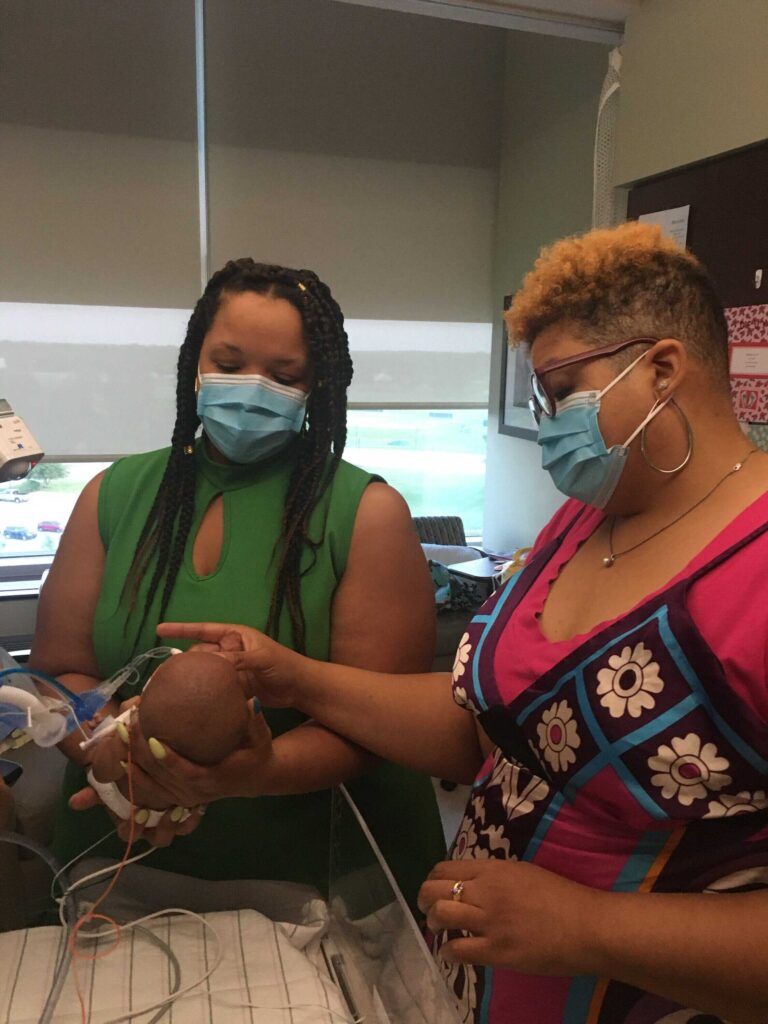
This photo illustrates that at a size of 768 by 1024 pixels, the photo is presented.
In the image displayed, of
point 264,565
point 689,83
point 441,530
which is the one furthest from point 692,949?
point 441,530

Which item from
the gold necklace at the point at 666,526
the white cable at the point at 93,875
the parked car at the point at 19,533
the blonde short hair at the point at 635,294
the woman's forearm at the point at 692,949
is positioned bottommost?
the parked car at the point at 19,533

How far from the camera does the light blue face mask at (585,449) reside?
0.90 metres

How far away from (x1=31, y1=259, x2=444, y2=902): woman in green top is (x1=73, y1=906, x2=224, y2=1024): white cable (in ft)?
0.33

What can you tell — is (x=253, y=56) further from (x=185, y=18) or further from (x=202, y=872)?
(x=202, y=872)

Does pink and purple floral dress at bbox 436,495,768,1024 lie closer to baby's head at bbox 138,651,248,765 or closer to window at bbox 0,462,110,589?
baby's head at bbox 138,651,248,765

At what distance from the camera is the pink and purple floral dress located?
713 millimetres

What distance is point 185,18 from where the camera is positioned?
3307 millimetres

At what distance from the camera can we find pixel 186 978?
88 centimetres

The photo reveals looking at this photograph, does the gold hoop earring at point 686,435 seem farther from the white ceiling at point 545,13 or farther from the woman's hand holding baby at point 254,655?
the white ceiling at point 545,13

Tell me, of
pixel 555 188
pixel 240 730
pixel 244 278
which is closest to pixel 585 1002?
pixel 240 730

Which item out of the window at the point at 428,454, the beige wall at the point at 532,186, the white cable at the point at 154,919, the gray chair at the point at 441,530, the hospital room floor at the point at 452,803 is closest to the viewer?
the white cable at the point at 154,919

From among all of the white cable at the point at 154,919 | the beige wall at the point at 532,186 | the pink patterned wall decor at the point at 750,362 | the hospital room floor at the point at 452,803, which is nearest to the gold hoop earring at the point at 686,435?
the white cable at the point at 154,919

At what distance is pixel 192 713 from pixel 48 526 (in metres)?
3.07

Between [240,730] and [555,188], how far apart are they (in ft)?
10.1
